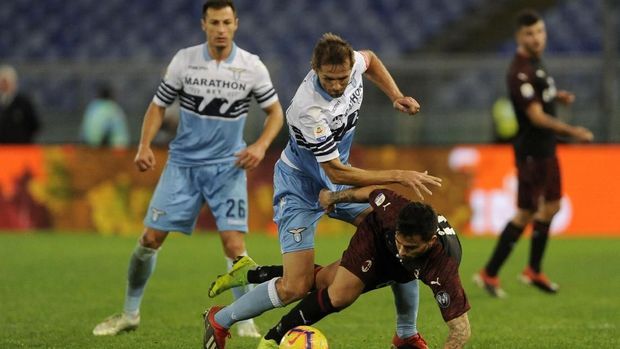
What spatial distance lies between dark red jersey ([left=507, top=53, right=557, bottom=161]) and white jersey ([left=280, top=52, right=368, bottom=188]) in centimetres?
370

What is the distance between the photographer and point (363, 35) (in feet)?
71.5

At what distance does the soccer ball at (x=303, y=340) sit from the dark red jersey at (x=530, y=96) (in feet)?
14.7

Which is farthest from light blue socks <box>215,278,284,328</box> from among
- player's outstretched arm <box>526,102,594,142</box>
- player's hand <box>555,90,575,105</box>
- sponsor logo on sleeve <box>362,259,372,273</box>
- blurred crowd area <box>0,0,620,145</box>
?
blurred crowd area <box>0,0,620,145</box>

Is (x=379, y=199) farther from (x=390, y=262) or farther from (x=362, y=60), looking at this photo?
(x=362, y=60)

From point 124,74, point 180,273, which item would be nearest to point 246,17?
point 124,74

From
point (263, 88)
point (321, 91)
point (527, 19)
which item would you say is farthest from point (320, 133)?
point (527, 19)

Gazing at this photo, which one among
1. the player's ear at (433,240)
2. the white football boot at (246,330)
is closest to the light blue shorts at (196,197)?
the white football boot at (246,330)

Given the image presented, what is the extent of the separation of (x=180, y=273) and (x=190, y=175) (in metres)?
3.79

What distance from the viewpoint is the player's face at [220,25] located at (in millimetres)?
7984

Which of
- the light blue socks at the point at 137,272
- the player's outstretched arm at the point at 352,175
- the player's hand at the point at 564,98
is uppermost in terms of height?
the player's outstretched arm at the point at 352,175

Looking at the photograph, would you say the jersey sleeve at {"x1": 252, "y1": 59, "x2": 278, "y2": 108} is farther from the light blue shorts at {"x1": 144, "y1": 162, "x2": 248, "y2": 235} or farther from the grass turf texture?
the grass turf texture

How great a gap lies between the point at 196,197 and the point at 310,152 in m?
1.46

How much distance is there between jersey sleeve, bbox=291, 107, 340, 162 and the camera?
6.68m

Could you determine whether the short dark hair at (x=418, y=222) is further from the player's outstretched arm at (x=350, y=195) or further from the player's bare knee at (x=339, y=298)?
the player's bare knee at (x=339, y=298)
